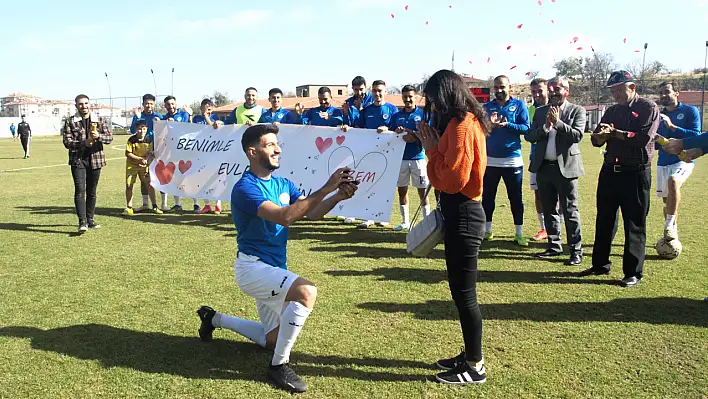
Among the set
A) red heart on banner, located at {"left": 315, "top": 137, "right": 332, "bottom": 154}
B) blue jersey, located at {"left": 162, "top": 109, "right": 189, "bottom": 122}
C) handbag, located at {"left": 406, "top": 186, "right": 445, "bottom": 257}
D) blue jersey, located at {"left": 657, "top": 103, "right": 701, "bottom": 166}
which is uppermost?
blue jersey, located at {"left": 162, "top": 109, "right": 189, "bottom": 122}

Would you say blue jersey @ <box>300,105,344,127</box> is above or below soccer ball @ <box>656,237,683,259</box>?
above

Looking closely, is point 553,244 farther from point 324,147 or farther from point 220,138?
point 220,138

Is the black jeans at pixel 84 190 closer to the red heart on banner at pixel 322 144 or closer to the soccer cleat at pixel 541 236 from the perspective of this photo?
the red heart on banner at pixel 322 144

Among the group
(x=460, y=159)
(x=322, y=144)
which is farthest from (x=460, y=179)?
(x=322, y=144)

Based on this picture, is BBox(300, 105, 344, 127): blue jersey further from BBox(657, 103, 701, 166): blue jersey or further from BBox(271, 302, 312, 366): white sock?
BBox(271, 302, 312, 366): white sock

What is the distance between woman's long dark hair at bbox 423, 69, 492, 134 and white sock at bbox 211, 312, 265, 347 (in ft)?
6.67

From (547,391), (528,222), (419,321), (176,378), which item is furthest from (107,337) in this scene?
(528,222)

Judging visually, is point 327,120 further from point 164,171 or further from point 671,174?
point 671,174

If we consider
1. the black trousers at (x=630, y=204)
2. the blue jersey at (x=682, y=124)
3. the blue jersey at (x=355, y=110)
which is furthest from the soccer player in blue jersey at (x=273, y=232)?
the blue jersey at (x=682, y=124)

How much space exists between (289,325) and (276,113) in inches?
272

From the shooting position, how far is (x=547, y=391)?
355 centimetres

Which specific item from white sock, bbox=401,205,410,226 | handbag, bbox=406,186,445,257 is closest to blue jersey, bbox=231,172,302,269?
handbag, bbox=406,186,445,257

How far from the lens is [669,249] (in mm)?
6668

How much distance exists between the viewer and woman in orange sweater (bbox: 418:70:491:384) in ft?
11.2
